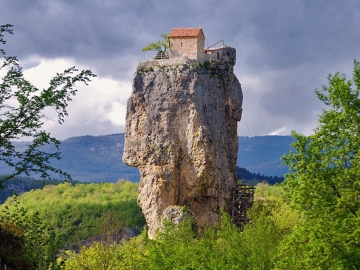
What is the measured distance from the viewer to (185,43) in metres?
50.8

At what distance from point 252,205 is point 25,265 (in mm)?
33339

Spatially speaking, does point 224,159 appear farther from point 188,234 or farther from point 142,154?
point 188,234

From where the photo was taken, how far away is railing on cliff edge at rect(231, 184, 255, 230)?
50.8 meters

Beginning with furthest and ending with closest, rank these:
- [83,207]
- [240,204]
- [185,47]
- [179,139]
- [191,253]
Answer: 1. [83,207]
2. [240,204]
3. [185,47]
4. [179,139]
5. [191,253]

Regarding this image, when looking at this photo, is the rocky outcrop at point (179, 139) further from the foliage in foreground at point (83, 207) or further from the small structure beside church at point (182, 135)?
the foliage in foreground at point (83, 207)

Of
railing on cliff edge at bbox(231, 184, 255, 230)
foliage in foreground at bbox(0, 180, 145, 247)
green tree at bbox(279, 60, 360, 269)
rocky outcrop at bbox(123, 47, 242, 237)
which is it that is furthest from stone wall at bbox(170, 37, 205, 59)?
green tree at bbox(279, 60, 360, 269)

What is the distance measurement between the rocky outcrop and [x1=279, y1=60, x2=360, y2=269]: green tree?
86.9 feet

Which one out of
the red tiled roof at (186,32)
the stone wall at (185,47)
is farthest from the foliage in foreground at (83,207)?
the red tiled roof at (186,32)

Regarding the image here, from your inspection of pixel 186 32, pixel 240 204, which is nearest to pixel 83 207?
pixel 240 204

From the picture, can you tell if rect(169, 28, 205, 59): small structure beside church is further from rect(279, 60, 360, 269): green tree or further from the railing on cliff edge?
rect(279, 60, 360, 269): green tree

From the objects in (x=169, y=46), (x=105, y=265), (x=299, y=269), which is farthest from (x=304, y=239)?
(x=169, y=46)

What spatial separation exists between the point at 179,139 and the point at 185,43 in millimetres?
8471

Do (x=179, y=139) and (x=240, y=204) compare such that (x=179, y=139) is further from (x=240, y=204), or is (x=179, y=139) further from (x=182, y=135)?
(x=240, y=204)

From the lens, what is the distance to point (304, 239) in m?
20.6
